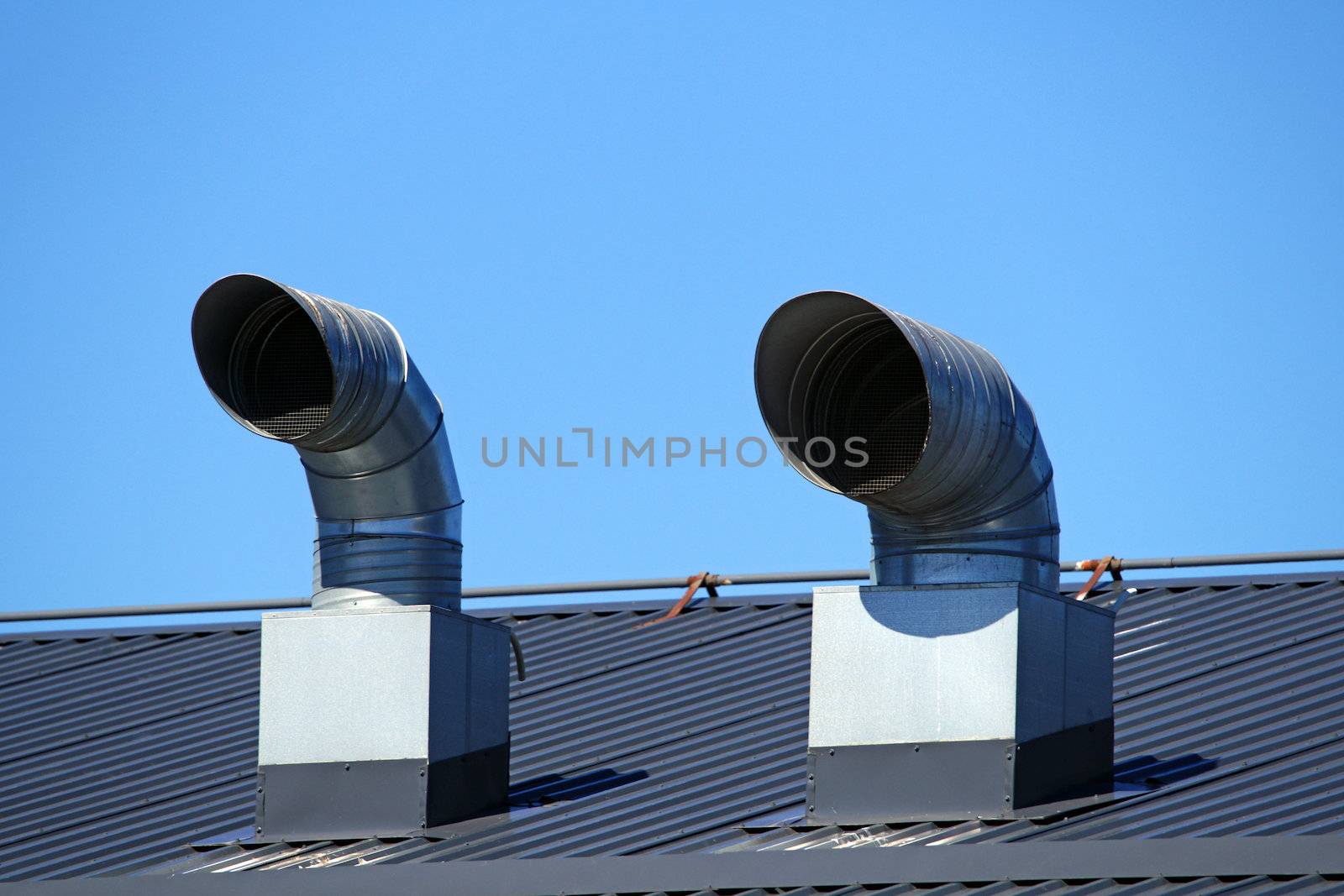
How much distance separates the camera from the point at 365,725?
9.98 m

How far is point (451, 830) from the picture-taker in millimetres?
9883

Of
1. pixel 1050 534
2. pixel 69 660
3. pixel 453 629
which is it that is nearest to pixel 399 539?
pixel 453 629

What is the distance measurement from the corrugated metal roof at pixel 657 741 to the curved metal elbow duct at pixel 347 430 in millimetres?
1402

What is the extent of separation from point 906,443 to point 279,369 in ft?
10.9

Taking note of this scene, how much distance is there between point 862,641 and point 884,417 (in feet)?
3.58

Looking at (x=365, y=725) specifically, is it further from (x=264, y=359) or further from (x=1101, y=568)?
(x=1101, y=568)

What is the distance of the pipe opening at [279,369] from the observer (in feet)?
33.7

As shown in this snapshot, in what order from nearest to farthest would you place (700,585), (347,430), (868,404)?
1. (868,404)
2. (347,430)
3. (700,585)

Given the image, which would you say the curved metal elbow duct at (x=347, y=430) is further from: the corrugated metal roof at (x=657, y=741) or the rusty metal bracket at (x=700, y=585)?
the rusty metal bracket at (x=700, y=585)

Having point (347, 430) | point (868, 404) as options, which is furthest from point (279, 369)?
point (868, 404)

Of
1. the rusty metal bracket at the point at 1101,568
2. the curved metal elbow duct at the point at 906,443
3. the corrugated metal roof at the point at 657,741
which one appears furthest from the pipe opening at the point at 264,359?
the rusty metal bracket at the point at 1101,568

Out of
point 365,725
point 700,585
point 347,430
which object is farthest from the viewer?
point 700,585

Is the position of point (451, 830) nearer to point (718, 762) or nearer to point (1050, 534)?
point (718, 762)

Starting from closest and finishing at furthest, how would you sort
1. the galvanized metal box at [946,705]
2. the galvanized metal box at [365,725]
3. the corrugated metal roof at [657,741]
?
the galvanized metal box at [946,705]
the corrugated metal roof at [657,741]
the galvanized metal box at [365,725]
